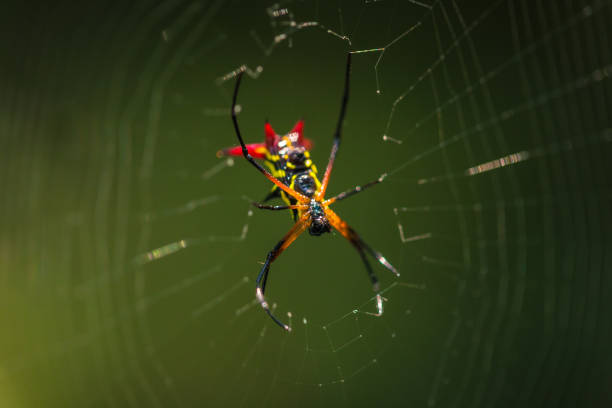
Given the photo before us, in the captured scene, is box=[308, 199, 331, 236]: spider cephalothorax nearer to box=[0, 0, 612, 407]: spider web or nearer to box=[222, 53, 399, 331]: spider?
box=[222, 53, 399, 331]: spider

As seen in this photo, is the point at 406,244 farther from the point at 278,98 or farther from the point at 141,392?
the point at 141,392

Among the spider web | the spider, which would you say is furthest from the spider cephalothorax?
the spider web

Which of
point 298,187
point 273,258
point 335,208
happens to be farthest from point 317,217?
point 335,208

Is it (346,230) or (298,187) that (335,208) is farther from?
(298,187)

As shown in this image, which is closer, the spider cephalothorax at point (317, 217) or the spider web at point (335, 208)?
the spider cephalothorax at point (317, 217)

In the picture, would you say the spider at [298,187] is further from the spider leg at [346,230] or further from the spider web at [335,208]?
the spider web at [335,208]

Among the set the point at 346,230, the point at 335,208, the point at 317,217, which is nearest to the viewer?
the point at 317,217

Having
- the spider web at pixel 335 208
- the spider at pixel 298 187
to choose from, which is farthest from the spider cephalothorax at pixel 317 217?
the spider web at pixel 335 208
